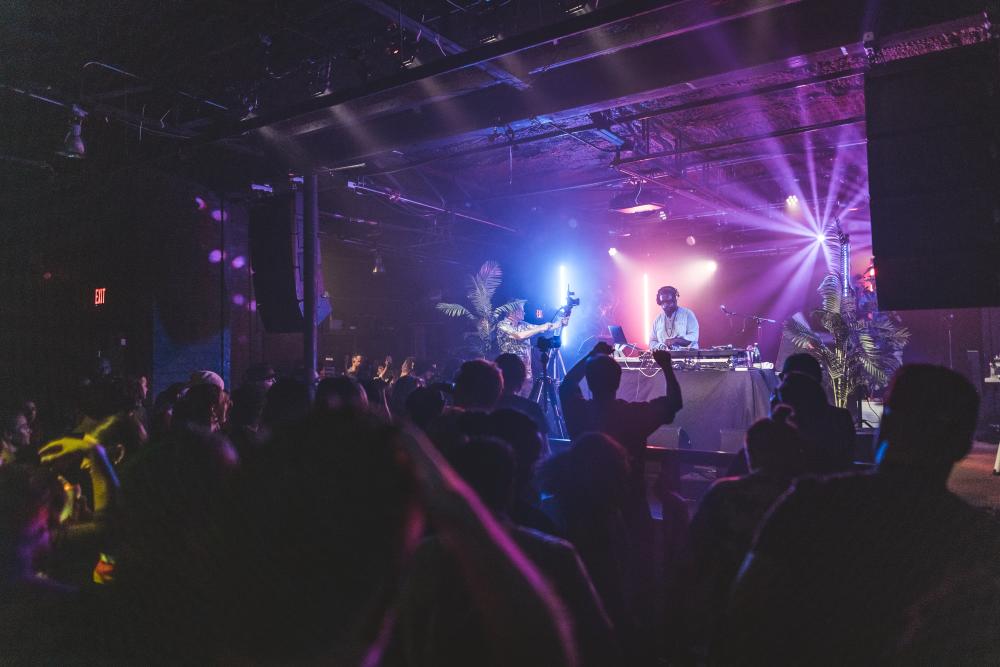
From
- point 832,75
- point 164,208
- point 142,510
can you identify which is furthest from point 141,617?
point 164,208

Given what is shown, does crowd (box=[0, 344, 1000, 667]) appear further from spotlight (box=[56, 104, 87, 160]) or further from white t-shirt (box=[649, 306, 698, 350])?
white t-shirt (box=[649, 306, 698, 350])

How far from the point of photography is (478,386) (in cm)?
377

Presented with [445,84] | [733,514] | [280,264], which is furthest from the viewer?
[280,264]

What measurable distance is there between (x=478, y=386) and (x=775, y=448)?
6.11 ft

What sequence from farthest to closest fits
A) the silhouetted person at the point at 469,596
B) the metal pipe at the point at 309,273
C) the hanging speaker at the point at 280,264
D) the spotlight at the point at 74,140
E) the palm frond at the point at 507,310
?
1. the palm frond at the point at 507,310
2. the hanging speaker at the point at 280,264
3. the metal pipe at the point at 309,273
4. the spotlight at the point at 74,140
5. the silhouetted person at the point at 469,596

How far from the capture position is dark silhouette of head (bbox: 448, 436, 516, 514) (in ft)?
5.56

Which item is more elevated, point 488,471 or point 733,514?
point 488,471

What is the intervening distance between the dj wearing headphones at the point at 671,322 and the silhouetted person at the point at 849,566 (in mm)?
7636

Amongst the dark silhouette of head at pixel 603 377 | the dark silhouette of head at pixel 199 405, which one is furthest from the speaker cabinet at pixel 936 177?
the dark silhouette of head at pixel 199 405

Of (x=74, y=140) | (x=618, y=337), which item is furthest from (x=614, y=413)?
(x=74, y=140)

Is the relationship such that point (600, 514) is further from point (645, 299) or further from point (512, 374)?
point (645, 299)

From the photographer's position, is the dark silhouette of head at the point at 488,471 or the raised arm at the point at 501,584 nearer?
the raised arm at the point at 501,584

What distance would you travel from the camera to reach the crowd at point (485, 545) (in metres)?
0.97

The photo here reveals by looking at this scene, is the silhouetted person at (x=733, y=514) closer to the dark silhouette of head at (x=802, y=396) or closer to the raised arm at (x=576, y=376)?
the dark silhouette of head at (x=802, y=396)
